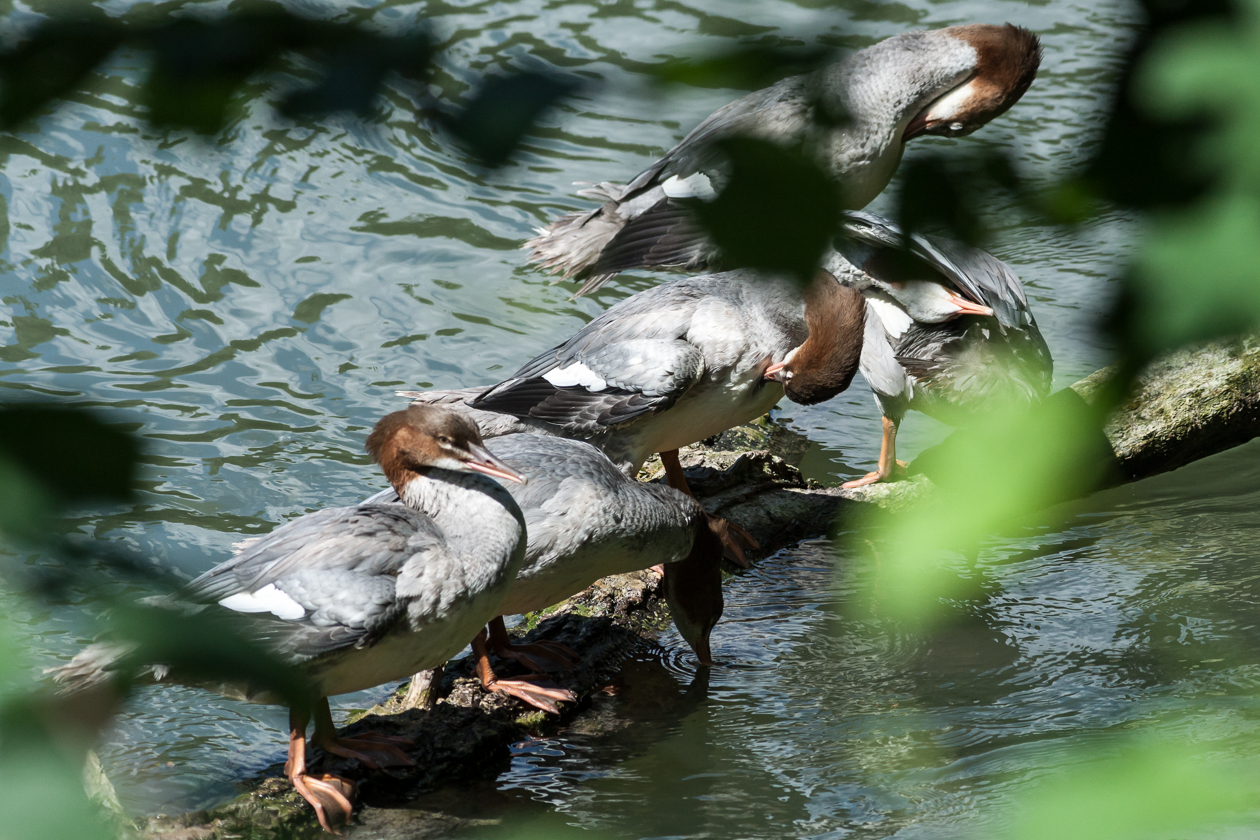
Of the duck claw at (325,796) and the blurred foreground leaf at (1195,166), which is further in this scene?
the duck claw at (325,796)

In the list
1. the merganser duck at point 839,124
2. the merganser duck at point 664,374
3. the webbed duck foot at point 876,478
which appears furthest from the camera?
the webbed duck foot at point 876,478

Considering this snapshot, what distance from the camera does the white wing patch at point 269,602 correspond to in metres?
3.09

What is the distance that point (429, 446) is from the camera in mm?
3865

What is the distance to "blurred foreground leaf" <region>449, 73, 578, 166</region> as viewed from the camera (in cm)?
83

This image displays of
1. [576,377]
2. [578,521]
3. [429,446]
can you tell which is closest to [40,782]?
[429,446]

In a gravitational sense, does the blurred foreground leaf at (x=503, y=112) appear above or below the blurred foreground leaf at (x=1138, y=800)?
above

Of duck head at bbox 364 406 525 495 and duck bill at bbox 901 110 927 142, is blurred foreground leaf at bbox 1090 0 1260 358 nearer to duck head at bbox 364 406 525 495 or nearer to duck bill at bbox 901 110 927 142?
duck bill at bbox 901 110 927 142

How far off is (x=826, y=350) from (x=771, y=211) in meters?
3.65

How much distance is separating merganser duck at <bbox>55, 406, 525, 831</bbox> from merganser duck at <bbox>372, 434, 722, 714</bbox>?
30cm

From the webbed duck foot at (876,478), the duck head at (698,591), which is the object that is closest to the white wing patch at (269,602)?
the duck head at (698,591)

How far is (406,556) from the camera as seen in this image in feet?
11.7

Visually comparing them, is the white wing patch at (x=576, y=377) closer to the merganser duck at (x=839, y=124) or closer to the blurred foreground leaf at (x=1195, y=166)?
the merganser duck at (x=839, y=124)

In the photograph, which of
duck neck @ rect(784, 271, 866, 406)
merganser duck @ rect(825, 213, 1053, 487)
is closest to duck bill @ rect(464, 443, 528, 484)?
duck neck @ rect(784, 271, 866, 406)

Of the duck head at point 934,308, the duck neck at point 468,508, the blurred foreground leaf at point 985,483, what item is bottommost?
the duck neck at point 468,508
